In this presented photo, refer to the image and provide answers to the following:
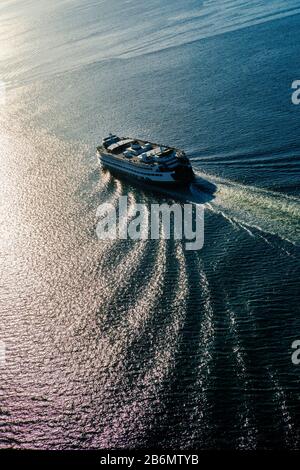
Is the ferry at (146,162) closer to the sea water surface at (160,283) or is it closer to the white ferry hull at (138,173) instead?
the white ferry hull at (138,173)

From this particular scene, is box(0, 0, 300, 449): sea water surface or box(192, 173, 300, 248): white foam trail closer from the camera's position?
box(0, 0, 300, 449): sea water surface

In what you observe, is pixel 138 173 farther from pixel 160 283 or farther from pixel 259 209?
pixel 160 283

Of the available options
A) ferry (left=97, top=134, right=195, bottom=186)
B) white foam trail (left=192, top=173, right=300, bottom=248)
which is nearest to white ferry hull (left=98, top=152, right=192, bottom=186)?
ferry (left=97, top=134, right=195, bottom=186)

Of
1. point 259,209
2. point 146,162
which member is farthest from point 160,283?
point 146,162

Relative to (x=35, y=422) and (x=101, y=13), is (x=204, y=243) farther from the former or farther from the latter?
(x=101, y=13)

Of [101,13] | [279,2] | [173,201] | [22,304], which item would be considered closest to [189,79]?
[173,201]

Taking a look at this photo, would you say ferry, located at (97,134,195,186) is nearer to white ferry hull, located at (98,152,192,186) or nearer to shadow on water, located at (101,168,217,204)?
white ferry hull, located at (98,152,192,186)

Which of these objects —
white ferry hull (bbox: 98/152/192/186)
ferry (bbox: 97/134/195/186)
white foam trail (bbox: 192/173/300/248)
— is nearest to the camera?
white foam trail (bbox: 192/173/300/248)

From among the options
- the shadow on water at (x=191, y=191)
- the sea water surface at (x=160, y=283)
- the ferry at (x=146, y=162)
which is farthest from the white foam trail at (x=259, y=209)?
the ferry at (x=146, y=162)
